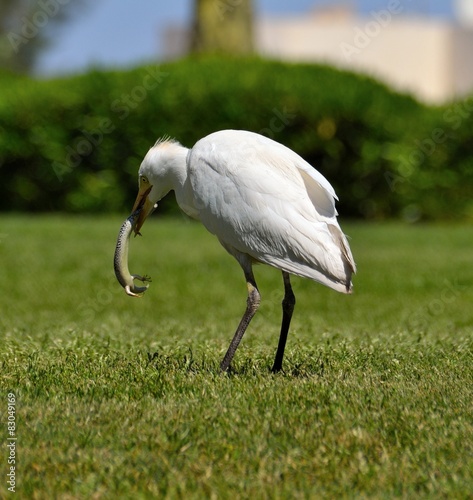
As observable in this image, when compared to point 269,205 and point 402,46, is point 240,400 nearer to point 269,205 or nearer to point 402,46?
point 269,205

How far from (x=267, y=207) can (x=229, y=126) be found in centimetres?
977

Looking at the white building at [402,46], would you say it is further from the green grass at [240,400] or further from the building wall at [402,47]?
the green grass at [240,400]

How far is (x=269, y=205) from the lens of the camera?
490 centimetres

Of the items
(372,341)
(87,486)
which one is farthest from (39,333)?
(87,486)

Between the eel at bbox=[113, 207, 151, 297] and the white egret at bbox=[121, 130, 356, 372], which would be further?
the eel at bbox=[113, 207, 151, 297]

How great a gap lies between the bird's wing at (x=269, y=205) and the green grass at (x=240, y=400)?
1.90ft

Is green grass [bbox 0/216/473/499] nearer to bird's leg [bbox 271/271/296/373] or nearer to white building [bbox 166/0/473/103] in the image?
bird's leg [bbox 271/271/296/373]

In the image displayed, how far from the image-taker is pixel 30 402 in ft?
14.4

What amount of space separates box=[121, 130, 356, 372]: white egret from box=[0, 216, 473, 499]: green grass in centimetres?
56

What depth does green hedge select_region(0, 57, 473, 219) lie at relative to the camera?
47.9ft

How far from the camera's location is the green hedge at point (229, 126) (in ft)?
47.9

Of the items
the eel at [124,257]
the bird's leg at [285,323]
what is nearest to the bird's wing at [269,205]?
the bird's leg at [285,323]

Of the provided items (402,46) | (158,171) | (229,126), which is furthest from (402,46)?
(158,171)

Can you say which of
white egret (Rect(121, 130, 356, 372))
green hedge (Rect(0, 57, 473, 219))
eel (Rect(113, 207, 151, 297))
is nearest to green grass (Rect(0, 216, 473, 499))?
eel (Rect(113, 207, 151, 297))
